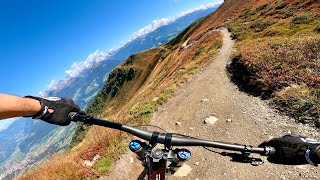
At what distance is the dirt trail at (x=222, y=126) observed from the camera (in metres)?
10.2

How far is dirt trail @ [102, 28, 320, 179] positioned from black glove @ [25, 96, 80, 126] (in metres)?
8.03

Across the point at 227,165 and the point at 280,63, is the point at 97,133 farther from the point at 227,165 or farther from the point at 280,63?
the point at 280,63

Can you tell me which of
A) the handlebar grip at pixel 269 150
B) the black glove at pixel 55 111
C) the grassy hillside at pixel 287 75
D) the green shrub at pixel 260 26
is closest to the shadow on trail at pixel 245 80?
the grassy hillside at pixel 287 75

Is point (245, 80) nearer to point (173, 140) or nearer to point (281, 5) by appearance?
point (173, 140)

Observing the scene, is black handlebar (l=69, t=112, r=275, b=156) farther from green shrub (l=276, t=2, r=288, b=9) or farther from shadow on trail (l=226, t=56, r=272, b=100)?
green shrub (l=276, t=2, r=288, b=9)

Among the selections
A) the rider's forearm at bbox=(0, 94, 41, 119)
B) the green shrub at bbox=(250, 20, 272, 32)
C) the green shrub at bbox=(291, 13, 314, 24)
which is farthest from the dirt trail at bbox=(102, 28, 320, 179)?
the green shrub at bbox=(250, 20, 272, 32)

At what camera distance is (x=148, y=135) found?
12.0 feet

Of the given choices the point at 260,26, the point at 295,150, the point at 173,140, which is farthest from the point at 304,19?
the point at 173,140

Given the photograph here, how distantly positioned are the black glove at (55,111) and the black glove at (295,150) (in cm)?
304

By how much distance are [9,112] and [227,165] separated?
942cm

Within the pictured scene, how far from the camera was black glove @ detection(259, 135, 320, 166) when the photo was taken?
331 centimetres

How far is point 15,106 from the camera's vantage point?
3154mm

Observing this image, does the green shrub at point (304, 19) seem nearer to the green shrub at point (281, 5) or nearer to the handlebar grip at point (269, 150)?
the green shrub at point (281, 5)

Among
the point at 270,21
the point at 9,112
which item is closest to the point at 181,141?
the point at 9,112
